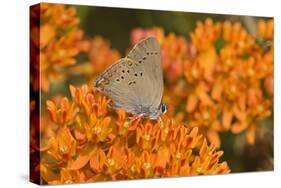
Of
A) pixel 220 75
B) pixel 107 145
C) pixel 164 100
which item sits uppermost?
pixel 220 75

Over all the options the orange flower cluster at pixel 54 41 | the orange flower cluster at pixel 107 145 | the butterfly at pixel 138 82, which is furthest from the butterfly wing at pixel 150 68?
the orange flower cluster at pixel 54 41

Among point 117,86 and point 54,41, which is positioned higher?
point 54,41

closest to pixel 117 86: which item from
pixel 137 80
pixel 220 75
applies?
pixel 137 80

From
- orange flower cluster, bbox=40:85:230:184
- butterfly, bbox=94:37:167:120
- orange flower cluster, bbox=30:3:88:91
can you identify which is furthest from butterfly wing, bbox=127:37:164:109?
orange flower cluster, bbox=30:3:88:91

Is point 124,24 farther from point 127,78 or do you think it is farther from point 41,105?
point 41,105

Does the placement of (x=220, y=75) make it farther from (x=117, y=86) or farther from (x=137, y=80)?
(x=117, y=86)

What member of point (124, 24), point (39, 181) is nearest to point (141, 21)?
point (124, 24)

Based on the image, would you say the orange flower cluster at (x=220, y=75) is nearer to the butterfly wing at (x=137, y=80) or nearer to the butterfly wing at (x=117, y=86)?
the butterfly wing at (x=137, y=80)
